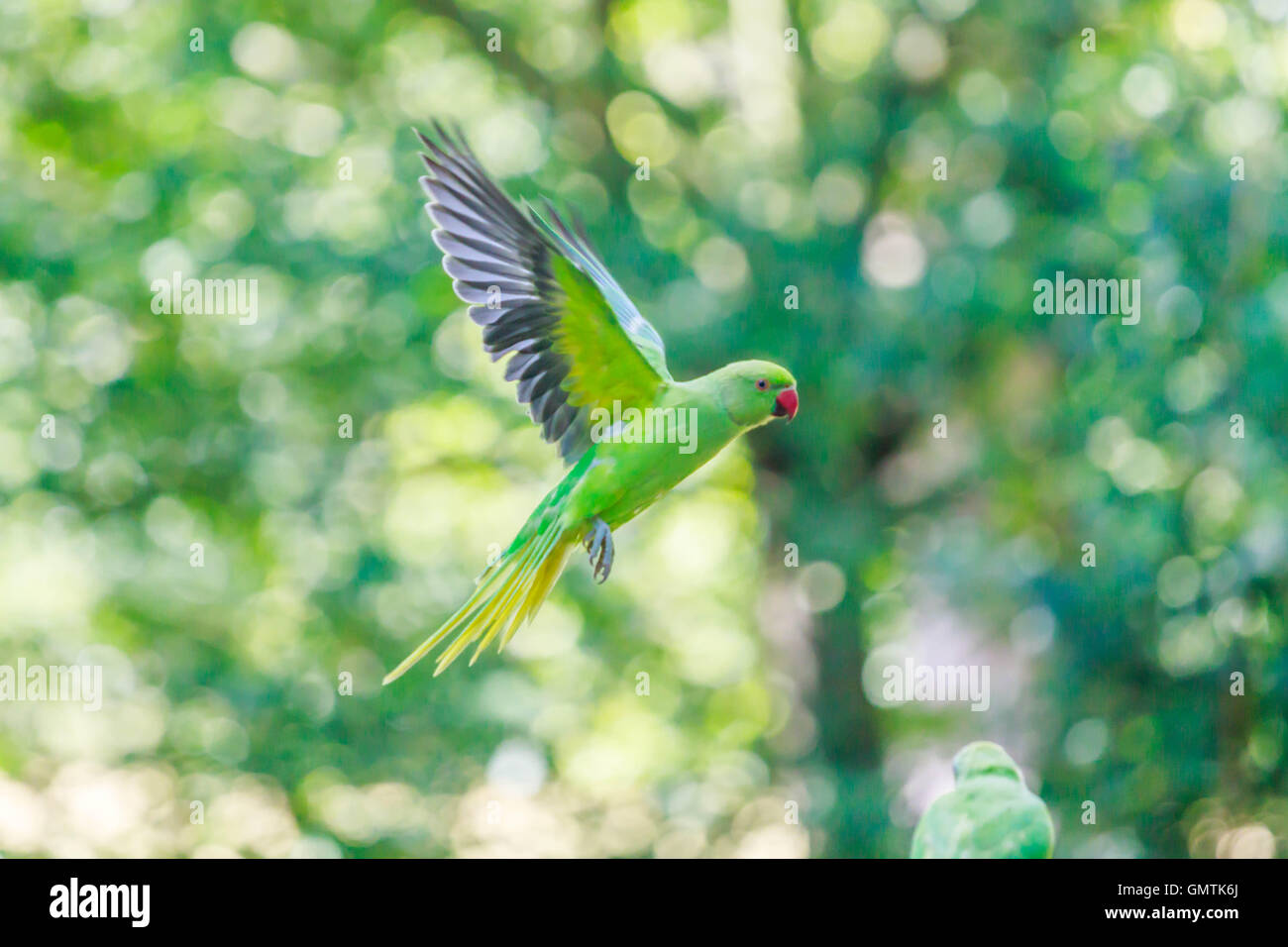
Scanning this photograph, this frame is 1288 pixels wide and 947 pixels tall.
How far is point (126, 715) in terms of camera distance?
572 centimetres

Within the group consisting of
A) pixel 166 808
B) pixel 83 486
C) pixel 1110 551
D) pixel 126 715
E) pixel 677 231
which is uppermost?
pixel 677 231

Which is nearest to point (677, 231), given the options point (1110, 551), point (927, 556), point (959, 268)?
point (959, 268)

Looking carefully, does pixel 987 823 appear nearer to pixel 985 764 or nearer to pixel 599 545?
pixel 985 764

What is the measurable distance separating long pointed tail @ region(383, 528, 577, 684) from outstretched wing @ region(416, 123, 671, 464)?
12 cm

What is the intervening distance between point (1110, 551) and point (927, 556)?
2.41ft

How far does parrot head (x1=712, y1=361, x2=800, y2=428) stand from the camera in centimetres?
128

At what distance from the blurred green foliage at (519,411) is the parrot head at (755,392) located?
11.2 feet

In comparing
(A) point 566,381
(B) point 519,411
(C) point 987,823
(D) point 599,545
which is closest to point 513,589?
(D) point 599,545

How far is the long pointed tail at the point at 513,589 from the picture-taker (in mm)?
1213

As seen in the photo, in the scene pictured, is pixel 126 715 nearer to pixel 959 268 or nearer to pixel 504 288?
pixel 959 268

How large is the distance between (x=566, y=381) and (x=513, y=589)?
0.24 m

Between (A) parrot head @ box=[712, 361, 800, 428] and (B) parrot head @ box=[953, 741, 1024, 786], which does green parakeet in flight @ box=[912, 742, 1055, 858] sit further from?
(A) parrot head @ box=[712, 361, 800, 428]

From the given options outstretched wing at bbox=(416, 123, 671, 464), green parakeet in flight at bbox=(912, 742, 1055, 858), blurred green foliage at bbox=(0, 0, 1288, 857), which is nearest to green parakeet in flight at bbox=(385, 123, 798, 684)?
outstretched wing at bbox=(416, 123, 671, 464)

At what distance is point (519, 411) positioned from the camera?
17.6ft
